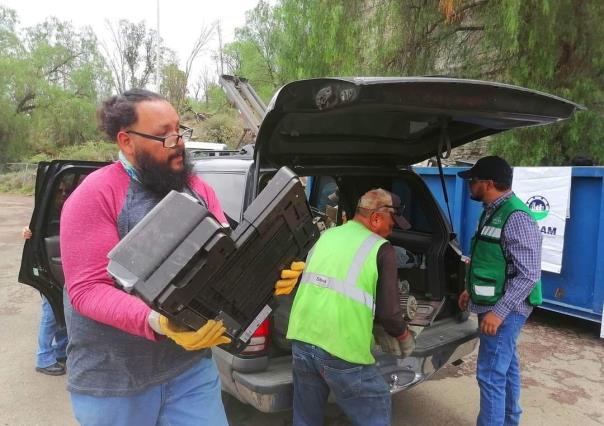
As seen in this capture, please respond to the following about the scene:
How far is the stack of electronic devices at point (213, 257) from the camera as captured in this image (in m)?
1.32

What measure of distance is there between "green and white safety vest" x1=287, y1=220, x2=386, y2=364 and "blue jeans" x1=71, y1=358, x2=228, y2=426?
0.63m

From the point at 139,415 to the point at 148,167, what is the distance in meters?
0.87

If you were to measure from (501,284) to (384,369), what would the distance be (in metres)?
0.86

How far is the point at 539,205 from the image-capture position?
5.11m

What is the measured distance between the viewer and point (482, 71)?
728 cm

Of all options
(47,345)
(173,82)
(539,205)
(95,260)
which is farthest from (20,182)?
(95,260)

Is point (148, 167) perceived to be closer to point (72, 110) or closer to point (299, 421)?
point (299, 421)

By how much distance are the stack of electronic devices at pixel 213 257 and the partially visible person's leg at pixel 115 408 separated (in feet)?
1.26

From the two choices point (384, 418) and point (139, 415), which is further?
point (384, 418)

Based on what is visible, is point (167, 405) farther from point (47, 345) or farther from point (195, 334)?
point (47, 345)

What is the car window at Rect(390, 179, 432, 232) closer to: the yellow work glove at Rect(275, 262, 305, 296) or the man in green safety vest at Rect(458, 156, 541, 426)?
the man in green safety vest at Rect(458, 156, 541, 426)

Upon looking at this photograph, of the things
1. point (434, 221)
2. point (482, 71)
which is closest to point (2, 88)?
point (482, 71)

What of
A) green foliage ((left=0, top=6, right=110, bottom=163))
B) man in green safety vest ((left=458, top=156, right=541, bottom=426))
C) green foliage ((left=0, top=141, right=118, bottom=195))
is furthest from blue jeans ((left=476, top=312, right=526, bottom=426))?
green foliage ((left=0, top=6, right=110, bottom=163))

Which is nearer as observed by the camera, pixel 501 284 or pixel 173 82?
pixel 501 284
